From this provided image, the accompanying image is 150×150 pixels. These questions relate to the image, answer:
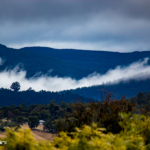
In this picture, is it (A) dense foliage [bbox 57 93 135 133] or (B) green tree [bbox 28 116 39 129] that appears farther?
(B) green tree [bbox 28 116 39 129]

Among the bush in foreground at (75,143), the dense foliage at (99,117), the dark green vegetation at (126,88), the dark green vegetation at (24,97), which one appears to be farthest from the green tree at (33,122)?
the dark green vegetation at (126,88)

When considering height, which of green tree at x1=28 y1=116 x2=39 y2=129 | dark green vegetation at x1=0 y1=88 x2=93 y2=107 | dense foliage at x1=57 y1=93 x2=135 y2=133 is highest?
dense foliage at x1=57 y1=93 x2=135 y2=133

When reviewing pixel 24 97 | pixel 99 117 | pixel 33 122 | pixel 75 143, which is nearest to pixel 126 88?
pixel 24 97

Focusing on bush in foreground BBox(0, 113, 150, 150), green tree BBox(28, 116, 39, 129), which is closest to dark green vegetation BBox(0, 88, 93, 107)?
green tree BBox(28, 116, 39, 129)

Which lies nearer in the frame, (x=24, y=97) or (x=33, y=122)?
(x=33, y=122)

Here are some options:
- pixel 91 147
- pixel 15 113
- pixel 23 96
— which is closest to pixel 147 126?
pixel 91 147

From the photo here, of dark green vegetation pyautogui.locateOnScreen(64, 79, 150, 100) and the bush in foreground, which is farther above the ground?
the bush in foreground

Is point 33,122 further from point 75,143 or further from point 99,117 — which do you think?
point 75,143

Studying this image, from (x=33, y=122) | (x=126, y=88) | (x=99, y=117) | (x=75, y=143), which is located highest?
(x=75, y=143)

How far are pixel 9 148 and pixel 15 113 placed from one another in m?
47.6

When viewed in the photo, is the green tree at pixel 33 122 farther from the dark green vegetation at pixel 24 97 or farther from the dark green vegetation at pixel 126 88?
the dark green vegetation at pixel 126 88

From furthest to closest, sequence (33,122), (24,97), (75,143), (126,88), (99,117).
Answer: (126,88) < (24,97) < (33,122) < (99,117) < (75,143)

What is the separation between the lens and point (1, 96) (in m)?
132

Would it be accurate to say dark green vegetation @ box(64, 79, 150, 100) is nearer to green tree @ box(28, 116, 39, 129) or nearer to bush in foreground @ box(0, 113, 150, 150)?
green tree @ box(28, 116, 39, 129)
